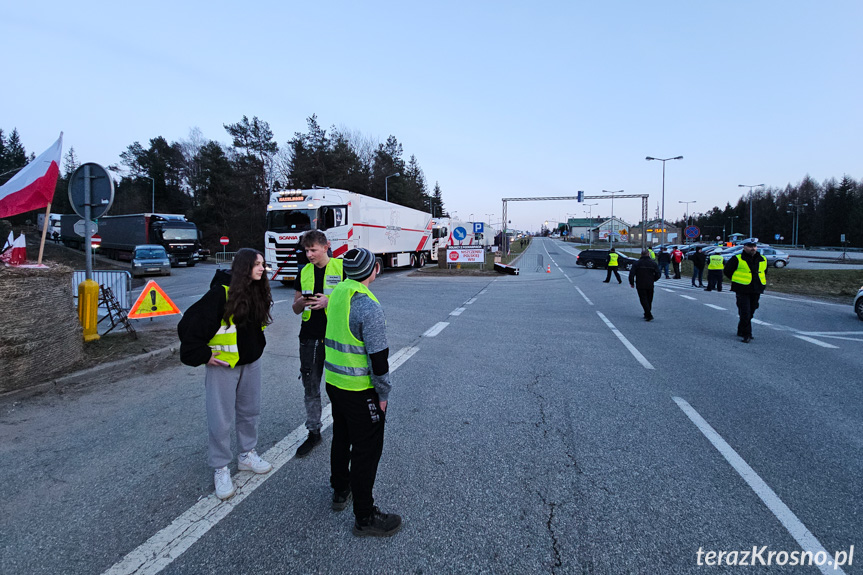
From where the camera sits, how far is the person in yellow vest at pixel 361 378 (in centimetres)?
277

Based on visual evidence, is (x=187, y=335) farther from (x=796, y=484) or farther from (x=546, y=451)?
(x=796, y=484)

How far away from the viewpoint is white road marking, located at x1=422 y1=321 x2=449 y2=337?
9391 mm

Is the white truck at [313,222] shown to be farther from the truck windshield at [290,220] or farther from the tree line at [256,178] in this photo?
the tree line at [256,178]

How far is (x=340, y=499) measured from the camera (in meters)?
3.11

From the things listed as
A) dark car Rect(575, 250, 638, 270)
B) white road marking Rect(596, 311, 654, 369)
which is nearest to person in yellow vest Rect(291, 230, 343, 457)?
white road marking Rect(596, 311, 654, 369)

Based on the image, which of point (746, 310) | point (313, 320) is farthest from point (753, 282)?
point (313, 320)

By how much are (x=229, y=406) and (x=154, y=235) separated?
35702 millimetres

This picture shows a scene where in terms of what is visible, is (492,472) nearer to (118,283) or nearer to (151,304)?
(151,304)

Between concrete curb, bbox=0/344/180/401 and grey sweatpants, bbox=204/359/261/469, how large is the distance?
3.54m

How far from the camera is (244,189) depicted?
52.8 meters

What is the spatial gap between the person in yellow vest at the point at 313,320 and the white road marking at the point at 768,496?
130 inches

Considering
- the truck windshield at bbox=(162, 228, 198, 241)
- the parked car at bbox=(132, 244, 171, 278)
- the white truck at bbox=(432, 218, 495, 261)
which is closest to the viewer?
the parked car at bbox=(132, 244, 171, 278)

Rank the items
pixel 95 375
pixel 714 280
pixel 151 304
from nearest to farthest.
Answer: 1. pixel 95 375
2. pixel 151 304
3. pixel 714 280

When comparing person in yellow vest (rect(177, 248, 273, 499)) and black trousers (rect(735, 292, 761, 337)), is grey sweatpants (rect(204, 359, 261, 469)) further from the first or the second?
black trousers (rect(735, 292, 761, 337))
